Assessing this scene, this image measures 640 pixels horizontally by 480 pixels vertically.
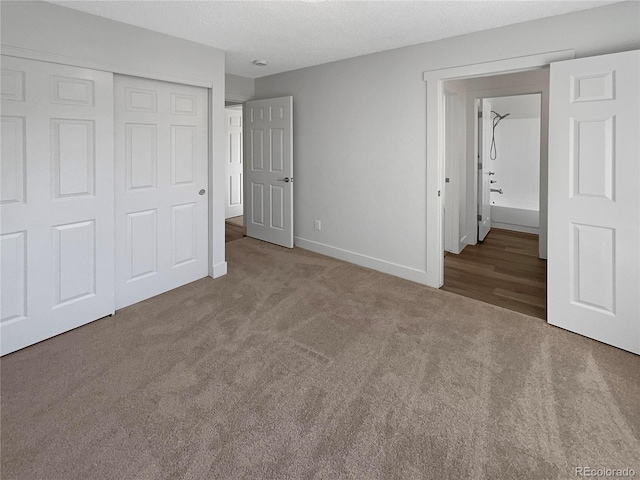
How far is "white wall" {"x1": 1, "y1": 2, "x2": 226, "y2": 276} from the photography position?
2.40m

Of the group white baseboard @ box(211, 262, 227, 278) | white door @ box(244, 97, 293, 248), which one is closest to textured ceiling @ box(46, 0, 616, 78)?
white door @ box(244, 97, 293, 248)

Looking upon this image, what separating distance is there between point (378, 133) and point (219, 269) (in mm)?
2226

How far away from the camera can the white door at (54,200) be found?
2.42 metres

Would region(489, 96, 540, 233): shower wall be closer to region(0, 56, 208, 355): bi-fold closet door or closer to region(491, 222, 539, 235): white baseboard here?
region(491, 222, 539, 235): white baseboard

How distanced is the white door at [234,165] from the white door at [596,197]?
Answer: 565 cm

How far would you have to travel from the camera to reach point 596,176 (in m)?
2.52

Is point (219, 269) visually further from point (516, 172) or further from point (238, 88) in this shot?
point (516, 172)

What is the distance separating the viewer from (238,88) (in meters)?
5.05

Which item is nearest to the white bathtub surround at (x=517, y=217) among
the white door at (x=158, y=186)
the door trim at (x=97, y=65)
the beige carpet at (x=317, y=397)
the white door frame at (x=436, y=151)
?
the white door frame at (x=436, y=151)

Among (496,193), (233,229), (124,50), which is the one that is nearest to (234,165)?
(233,229)

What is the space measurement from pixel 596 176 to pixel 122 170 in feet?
11.7

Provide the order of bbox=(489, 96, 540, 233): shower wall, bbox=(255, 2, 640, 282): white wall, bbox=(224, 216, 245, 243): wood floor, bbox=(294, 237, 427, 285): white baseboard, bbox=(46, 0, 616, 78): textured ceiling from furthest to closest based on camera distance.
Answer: bbox=(489, 96, 540, 233): shower wall < bbox=(224, 216, 245, 243): wood floor < bbox=(294, 237, 427, 285): white baseboard < bbox=(255, 2, 640, 282): white wall < bbox=(46, 0, 616, 78): textured ceiling

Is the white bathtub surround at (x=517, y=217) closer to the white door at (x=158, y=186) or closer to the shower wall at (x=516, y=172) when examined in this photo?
the shower wall at (x=516, y=172)

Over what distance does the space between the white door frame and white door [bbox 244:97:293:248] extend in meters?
1.87
